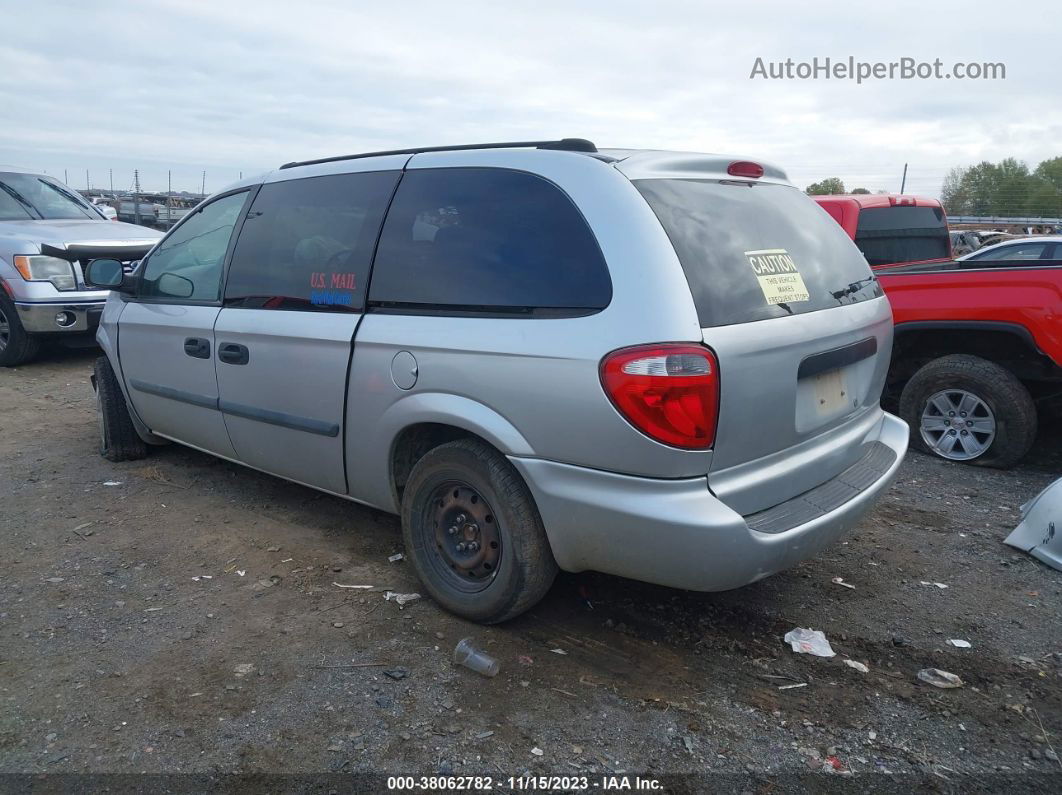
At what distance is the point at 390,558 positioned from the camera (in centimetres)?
401

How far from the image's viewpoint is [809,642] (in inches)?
127

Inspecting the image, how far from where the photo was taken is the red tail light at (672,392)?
8.65ft

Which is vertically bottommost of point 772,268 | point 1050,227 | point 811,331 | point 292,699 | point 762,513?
point 292,699

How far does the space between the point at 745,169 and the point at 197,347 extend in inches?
114

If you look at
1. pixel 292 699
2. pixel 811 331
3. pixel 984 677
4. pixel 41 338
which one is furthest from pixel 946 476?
pixel 41 338

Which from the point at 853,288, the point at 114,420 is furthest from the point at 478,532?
the point at 114,420

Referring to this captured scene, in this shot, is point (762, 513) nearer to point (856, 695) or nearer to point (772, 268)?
point (856, 695)

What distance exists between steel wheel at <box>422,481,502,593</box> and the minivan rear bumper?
1.04 feet

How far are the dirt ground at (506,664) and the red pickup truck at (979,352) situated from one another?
0.94 m

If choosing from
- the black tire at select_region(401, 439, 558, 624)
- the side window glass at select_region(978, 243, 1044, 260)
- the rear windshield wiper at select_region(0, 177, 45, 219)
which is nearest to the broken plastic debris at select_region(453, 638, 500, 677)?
the black tire at select_region(401, 439, 558, 624)

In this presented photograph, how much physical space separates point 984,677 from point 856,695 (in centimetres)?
52

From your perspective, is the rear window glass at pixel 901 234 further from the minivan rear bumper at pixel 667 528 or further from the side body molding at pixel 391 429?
the side body molding at pixel 391 429

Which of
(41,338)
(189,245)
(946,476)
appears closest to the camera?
(189,245)

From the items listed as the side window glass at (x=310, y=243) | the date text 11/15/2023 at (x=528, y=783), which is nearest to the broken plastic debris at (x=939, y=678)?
the date text 11/15/2023 at (x=528, y=783)
